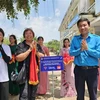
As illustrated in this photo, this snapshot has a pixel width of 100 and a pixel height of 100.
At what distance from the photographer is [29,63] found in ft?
14.2

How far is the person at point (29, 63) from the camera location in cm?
429

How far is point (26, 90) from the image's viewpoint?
4.30m

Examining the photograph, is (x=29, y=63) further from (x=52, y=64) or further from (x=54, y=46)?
(x=54, y=46)

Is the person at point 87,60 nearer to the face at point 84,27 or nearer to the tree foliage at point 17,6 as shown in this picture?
the face at point 84,27

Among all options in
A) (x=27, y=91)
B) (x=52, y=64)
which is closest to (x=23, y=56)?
(x=27, y=91)

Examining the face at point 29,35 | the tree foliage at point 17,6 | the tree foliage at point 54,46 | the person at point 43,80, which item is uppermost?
the tree foliage at point 54,46

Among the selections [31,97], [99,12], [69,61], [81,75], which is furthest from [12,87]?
[99,12]

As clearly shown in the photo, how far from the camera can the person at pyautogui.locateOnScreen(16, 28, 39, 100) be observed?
4.29 m

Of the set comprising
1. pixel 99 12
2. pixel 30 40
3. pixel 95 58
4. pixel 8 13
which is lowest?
pixel 95 58

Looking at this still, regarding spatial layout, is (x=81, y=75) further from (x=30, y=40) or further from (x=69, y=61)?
(x=69, y=61)

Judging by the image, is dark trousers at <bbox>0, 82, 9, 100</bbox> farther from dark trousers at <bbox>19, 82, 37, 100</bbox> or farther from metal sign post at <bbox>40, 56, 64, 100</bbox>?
metal sign post at <bbox>40, 56, 64, 100</bbox>

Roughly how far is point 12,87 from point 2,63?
8.76 ft

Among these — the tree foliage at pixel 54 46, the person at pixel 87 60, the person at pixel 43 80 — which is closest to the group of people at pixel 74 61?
the person at pixel 87 60

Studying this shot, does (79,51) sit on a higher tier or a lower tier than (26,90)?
higher
